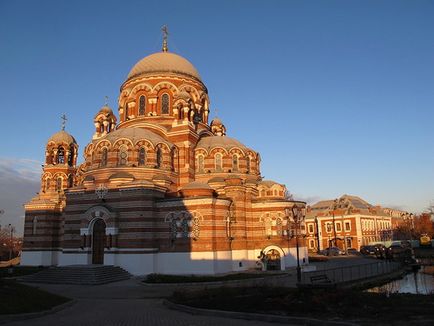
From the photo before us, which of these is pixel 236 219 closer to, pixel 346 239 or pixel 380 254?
pixel 380 254

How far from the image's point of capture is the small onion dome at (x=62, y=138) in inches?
1666

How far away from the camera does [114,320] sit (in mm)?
12633

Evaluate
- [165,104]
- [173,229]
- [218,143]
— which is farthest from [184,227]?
[165,104]

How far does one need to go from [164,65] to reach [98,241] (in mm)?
19611

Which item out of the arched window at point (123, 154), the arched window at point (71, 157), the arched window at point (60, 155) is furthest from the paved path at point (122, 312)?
the arched window at point (60, 155)

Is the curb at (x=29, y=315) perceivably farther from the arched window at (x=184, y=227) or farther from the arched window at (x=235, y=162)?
the arched window at (x=235, y=162)

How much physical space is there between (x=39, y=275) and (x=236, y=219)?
49.9 ft

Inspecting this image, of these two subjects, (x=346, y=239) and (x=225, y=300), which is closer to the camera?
(x=225, y=300)

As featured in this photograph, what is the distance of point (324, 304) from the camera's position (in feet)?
42.6

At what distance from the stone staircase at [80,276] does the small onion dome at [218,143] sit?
47.2ft

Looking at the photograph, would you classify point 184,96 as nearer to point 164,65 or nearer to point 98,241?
point 164,65

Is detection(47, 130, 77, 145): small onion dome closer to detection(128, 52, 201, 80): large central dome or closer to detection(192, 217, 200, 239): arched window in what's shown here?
detection(128, 52, 201, 80): large central dome

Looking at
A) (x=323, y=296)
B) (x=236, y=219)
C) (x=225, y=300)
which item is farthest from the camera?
(x=236, y=219)

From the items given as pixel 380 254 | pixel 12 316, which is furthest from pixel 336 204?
pixel 12 316
